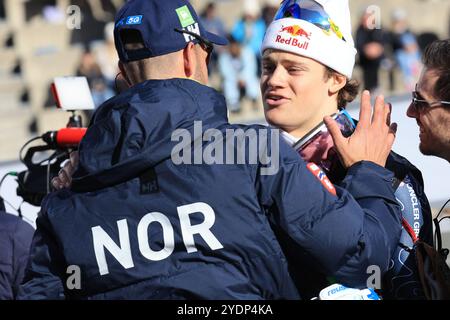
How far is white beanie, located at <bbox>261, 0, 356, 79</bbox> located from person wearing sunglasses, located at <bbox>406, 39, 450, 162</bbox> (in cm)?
27

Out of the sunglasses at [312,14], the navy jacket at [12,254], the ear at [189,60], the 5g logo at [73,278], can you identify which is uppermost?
the sunglasses at [312,14]

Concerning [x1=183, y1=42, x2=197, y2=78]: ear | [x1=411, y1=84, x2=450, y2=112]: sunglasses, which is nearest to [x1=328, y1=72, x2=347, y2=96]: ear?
[x1=411, y1=84, x2=450, y2=112]: sunglasses

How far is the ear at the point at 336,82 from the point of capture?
3.23 m

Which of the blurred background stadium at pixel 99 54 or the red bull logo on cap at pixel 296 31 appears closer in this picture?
the red bull logo on cap at pixel 296 31

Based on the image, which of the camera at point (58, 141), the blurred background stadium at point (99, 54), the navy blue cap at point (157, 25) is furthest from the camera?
the blurred background stadium at point (99, 54)

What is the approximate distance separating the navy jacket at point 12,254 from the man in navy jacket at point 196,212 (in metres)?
1.36

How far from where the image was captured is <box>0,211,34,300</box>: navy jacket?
3.95 meters

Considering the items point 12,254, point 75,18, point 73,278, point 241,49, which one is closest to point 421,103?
point 73,278

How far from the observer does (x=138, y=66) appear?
279 centimetres

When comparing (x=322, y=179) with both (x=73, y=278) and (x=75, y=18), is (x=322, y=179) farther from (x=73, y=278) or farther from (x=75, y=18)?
(x=75, y=18)

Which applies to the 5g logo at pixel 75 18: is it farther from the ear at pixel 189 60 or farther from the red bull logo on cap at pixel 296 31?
the ear at pixel 189 60

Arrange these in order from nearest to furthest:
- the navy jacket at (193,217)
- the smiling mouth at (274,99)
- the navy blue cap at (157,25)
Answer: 1. the navy jacket at (193,217)
2. the navy blue cap at (157,25)
3. the smiling mouth at (274,99)

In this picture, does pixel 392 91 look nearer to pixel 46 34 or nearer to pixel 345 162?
pixel 46 34

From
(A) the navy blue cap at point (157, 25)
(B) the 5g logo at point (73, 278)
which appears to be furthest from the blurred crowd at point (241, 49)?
(B) the 5g logo at point (73, 278)
